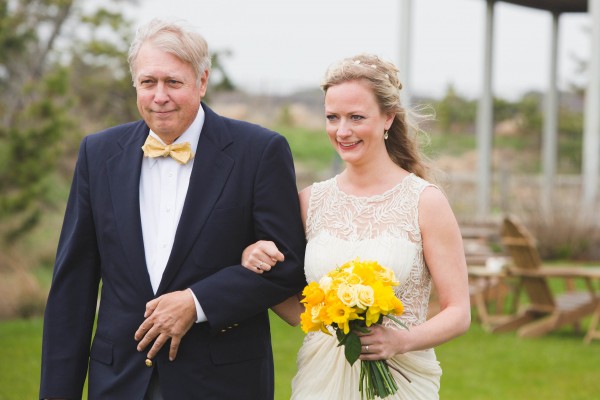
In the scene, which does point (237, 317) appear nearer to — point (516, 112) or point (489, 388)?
point (489, 388)

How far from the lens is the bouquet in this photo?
3.50m

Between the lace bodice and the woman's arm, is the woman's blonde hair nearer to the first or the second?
the lace bodice

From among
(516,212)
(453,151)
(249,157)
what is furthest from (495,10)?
(249,157)

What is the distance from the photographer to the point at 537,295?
11.8 metres

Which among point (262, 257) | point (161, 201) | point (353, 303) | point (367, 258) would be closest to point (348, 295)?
point (353, 303)

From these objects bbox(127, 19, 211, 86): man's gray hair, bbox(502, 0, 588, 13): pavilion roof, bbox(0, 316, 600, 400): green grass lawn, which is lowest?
bbox(0, 316, 600, 400): green grass lawn

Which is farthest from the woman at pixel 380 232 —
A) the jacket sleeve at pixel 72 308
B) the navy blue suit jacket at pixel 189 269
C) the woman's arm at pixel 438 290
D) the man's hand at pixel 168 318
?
the jacket sleeve at pixel 72 308

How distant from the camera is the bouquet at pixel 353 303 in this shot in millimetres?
3500

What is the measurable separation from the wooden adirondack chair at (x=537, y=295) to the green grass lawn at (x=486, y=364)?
0.63ft

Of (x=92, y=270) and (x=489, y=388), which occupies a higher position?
(x=92, y=270)

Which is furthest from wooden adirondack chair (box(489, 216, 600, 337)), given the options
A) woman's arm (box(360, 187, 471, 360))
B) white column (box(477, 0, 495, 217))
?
white column (box(477, 0, 495, 217))

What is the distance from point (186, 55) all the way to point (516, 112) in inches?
1521

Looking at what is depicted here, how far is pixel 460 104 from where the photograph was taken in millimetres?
39219

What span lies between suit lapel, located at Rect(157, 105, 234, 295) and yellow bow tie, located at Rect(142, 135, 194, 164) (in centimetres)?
5
